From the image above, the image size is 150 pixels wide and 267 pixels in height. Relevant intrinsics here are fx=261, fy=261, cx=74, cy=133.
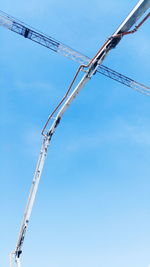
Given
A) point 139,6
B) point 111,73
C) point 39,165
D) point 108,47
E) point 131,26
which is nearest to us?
point 139,6

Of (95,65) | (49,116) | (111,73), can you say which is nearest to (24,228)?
(49,116)

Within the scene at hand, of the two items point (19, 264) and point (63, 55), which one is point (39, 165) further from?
point (63, 55)

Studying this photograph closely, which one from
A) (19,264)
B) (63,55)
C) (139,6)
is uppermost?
(63,55)

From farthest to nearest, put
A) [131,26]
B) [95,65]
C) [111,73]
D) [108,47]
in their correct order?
1. [111,73]
2. [95,65]
3. [108,47]
4. [131,26]

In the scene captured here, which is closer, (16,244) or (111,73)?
(16,244)

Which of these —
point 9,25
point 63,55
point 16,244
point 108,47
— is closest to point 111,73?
point 63,55

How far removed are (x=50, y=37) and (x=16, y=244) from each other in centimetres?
2985

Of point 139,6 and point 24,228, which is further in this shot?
point 24,228

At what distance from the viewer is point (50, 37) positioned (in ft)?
119

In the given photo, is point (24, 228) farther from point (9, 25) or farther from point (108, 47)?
point (9, 25)

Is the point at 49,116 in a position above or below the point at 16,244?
above

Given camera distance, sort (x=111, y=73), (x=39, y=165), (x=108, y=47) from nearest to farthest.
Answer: (x=108, y=47)
(x=39, y=165)
(x=111, y=73)

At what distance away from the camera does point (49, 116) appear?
14828 millimetres

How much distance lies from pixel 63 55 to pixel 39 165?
25.4 meters
